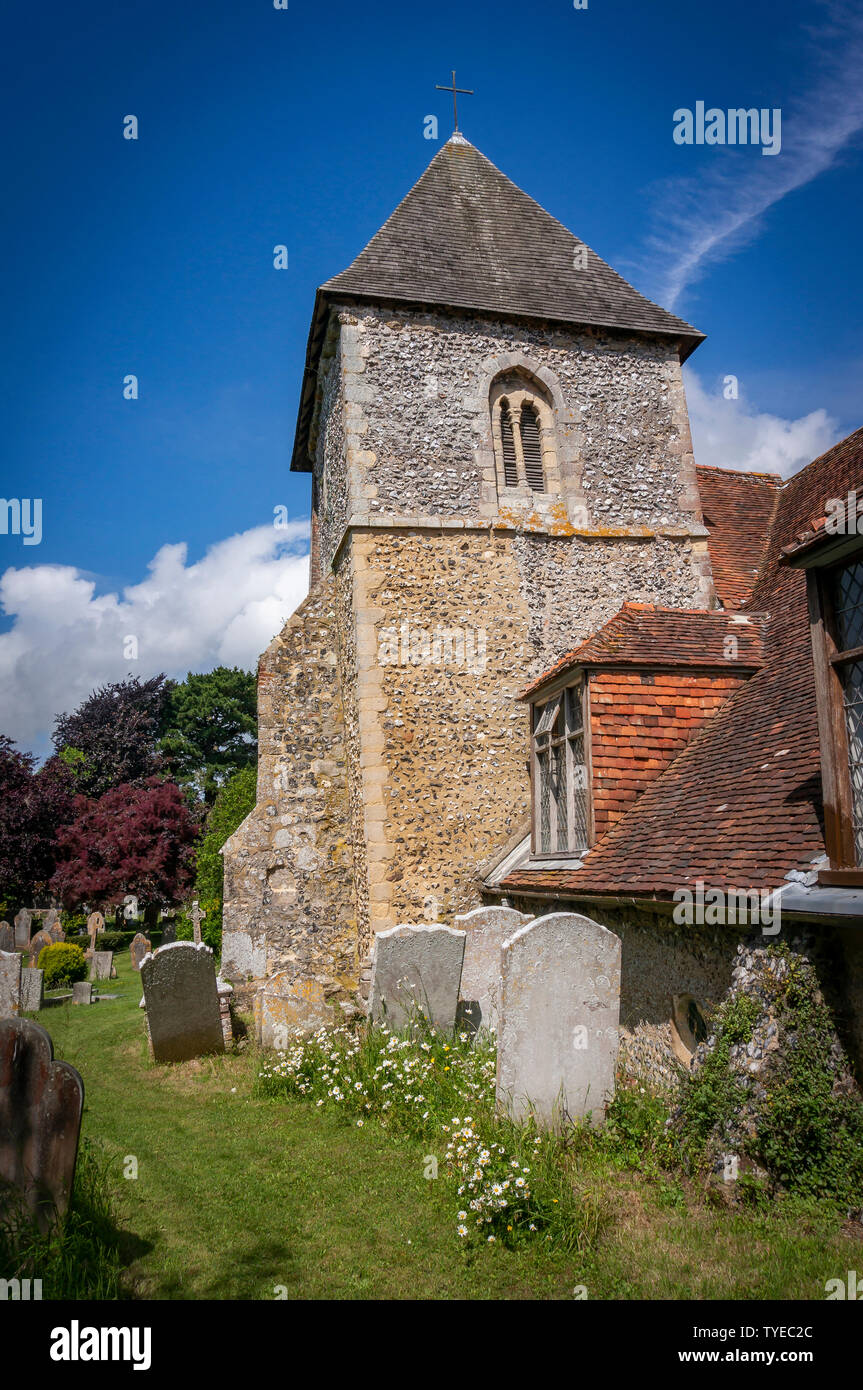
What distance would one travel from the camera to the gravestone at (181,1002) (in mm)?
9828

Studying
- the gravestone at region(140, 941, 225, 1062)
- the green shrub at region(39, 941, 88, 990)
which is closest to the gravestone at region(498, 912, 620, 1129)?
the gravestone at region(140, 941, 225, 1062)

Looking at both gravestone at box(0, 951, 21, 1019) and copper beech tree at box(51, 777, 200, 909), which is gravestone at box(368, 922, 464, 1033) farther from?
copper beech tree at box(51, 777, 200, 909)

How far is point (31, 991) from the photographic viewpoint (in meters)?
14.7

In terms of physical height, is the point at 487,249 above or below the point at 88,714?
above

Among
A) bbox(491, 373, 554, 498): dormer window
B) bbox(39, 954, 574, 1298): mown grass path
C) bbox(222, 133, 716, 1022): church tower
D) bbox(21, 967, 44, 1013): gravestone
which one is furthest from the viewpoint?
bbox(21, 967, 44, 1013): gravestone

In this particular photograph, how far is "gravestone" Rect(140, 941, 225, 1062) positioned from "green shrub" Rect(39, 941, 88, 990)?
9.03 metres

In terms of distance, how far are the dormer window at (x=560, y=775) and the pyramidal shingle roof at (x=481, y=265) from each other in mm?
6818

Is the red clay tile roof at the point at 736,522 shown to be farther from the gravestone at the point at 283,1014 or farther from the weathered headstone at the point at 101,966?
the weathered headstone at the point at 101,966

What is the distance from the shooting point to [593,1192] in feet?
15.9

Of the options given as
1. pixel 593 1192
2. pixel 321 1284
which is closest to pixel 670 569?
pixel 593 1192

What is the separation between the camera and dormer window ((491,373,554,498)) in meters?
12.5

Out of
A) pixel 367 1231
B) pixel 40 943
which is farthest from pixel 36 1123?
pixel 40 943
